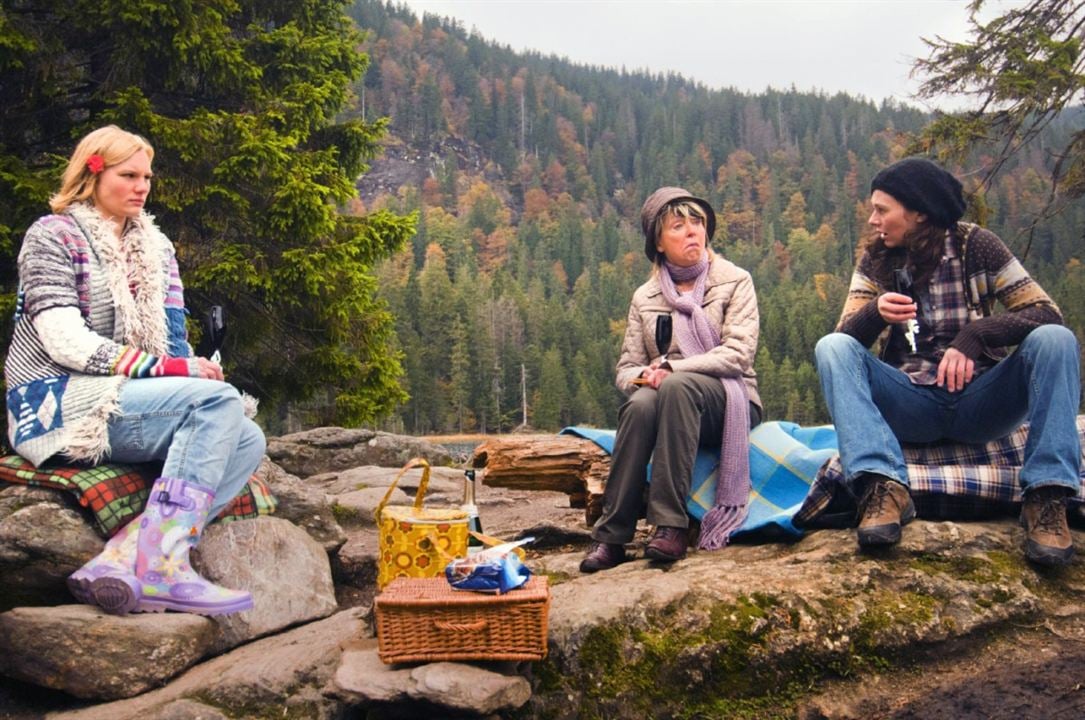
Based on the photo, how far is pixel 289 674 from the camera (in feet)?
12.0

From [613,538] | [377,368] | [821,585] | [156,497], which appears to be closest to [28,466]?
[156,497]

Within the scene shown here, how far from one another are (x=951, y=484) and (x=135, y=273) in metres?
3.90

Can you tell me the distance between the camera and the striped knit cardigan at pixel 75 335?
4.07 m

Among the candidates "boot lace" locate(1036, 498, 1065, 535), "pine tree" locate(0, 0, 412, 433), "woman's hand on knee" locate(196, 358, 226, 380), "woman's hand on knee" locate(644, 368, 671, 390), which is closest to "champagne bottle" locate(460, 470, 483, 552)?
"woman's hand on knee" locate(644, 368, 671, 390)

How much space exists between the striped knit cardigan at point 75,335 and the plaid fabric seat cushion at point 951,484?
124 inches

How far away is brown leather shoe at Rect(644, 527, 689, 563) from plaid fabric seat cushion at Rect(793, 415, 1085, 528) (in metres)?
0.61

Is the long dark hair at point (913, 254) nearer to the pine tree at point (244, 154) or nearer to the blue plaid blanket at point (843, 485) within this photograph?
the blue plaid blanket at point (843, 485)

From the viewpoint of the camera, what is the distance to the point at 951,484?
14.2 ft

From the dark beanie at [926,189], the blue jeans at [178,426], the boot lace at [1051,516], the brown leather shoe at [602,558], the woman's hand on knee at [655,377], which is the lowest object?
the brown leather shoe at [602,558]

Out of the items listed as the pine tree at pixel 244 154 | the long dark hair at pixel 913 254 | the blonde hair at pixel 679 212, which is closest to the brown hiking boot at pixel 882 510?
the long dark hair at pixel 913 254

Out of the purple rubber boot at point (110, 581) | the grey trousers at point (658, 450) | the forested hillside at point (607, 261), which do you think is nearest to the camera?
the purple rubber boot at point (110, 581)

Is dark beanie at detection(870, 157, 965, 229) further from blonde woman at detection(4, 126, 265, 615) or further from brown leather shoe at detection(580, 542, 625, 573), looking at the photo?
blonde woman at detection(4, 126, 265, 615)

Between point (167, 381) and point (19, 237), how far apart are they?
7137 mm

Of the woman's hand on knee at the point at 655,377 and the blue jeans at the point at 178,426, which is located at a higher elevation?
the woman's hand on knee at the point at 655,377
